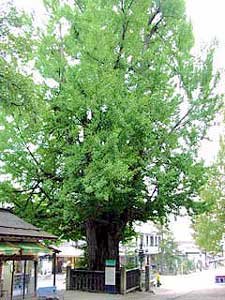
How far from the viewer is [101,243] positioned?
22484 mm

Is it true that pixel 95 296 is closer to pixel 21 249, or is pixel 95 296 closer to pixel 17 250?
pixel 21 249

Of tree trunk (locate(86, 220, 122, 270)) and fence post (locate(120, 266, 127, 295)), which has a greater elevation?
tree trunk (locate(86, 220, 122, 270))

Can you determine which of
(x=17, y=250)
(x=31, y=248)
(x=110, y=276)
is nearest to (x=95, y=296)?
(x=110, y=276)

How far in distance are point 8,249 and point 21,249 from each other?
704 mm

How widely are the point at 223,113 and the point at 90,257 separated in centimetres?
1071

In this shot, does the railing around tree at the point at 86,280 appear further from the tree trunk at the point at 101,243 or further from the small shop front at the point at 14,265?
the small shop front at the point at 14,265

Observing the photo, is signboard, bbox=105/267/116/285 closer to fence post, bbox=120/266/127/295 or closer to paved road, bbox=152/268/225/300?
fence post, bbox=120/266/127/295

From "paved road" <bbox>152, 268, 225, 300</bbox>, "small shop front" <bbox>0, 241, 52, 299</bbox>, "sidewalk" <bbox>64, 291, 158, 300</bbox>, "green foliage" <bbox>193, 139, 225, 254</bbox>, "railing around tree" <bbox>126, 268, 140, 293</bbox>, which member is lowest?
"paved road" <bbox>152, 268, 225, 300</bbox>

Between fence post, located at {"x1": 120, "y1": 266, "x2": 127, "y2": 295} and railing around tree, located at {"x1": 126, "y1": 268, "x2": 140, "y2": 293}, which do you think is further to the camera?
railing around tree, located at {"x1": 126, "y1": 268, "x2": 140, "y2": 293}

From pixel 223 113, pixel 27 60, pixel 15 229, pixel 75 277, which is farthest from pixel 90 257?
pixel 27 60

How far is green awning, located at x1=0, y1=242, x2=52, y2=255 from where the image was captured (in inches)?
510

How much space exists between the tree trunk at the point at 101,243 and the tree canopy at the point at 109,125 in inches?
2.2

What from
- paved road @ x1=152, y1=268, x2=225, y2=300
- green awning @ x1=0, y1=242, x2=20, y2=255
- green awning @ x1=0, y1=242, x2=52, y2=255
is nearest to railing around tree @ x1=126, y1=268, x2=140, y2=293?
paved road @ x1=152, y1=268, x2=225, y2=300

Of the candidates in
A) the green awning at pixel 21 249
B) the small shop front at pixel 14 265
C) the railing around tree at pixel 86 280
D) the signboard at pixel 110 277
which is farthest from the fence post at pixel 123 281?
the green awning at pixel 21 249
